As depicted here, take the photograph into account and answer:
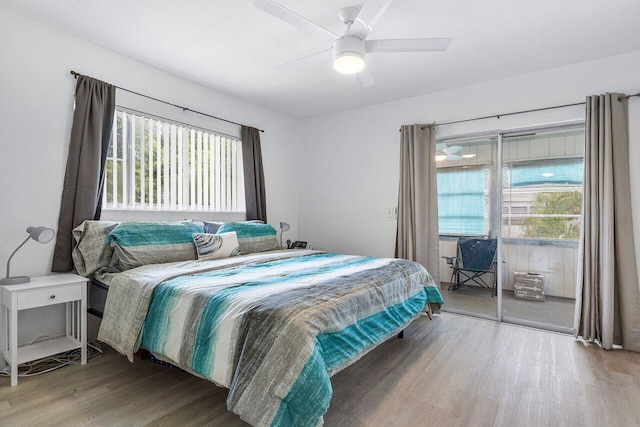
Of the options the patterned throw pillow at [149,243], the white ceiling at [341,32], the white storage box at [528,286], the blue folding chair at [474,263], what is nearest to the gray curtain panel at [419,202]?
the blue folding chair at [474,263]

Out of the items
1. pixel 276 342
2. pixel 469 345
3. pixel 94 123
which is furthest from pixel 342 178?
pixel 276 342

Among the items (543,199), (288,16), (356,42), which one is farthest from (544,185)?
(288,16)

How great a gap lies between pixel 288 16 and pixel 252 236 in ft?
7.19

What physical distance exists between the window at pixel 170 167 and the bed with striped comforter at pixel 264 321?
3.09ft

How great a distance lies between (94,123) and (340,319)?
256 cm

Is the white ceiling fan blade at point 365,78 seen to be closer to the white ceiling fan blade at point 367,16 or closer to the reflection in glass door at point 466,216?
the white ceiling fan blade at point 367,16

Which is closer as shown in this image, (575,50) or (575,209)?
(575,50)

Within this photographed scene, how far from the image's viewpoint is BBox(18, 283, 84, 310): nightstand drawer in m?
2.10

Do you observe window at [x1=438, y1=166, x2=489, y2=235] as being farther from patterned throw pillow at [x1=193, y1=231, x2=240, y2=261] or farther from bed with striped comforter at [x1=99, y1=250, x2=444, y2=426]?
patterned throw pillow at [x1=193, y1=231, x2=240, y2=261]

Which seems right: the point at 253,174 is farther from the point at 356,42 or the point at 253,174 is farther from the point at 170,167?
the point at 356,42

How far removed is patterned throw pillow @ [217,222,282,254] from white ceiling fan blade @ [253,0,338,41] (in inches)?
79.8

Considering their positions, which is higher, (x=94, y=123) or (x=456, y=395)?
(x=94, y=123)

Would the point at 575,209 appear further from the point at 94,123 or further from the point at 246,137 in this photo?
the point at 94,123

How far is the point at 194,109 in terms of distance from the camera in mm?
3602
